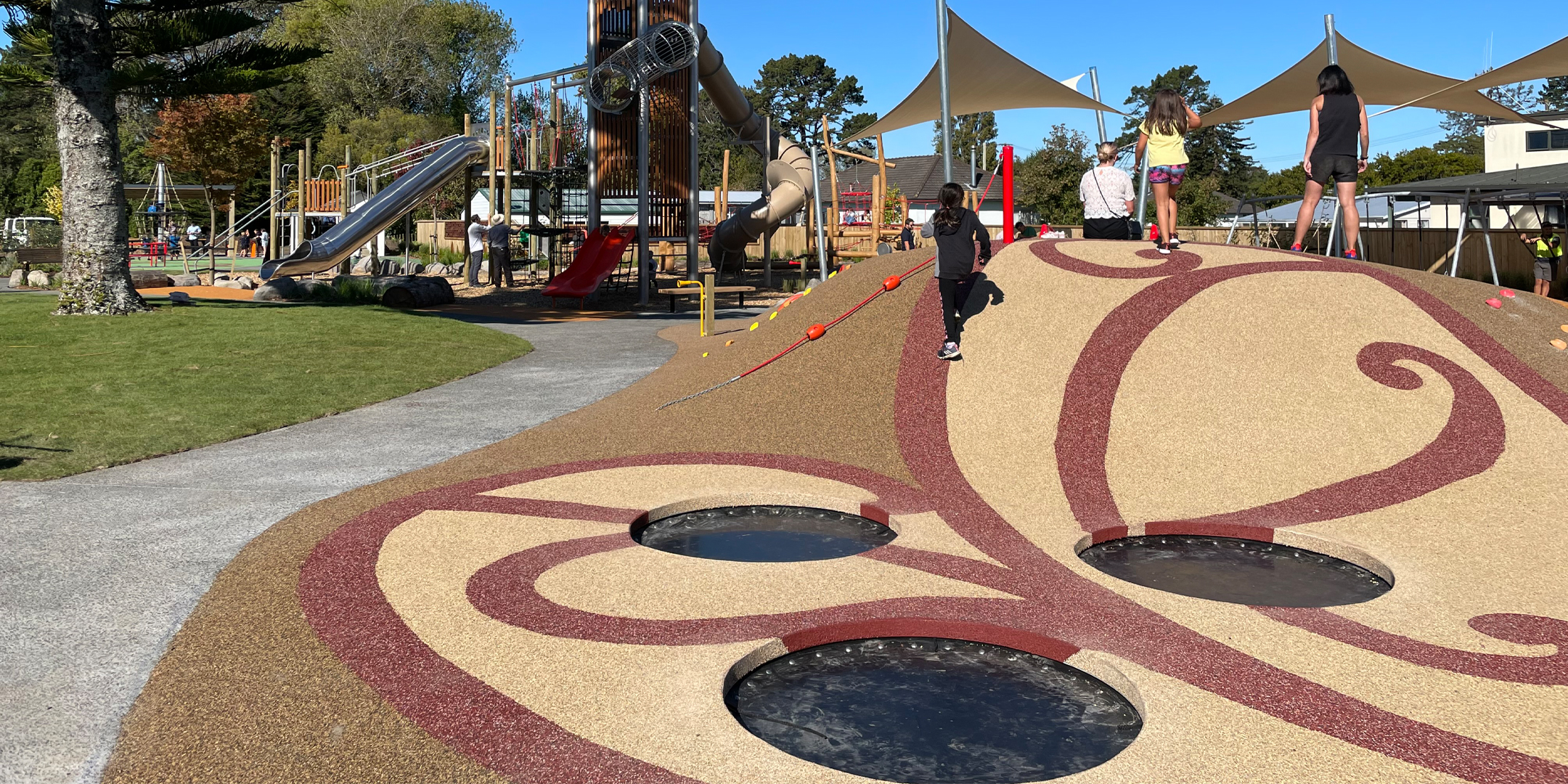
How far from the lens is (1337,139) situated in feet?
35.8

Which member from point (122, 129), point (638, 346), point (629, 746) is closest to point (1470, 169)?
point (638, 346)

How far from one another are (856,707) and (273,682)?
2.48 metres

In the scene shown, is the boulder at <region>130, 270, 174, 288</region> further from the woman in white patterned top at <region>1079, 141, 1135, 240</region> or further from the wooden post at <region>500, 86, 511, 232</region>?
the woman in white patterned top at <region>1079, 141, 1135, 240</region>

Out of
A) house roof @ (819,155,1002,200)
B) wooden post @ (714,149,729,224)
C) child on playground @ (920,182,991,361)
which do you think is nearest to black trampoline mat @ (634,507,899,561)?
child on playground @ (920,182,991,361)

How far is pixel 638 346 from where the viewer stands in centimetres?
1780

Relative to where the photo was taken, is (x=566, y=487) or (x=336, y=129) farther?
(x=336, y=129)

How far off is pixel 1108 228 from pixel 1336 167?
260cm

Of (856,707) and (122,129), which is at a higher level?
(122,129)

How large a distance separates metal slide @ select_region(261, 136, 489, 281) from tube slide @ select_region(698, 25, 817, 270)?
21.8 ft

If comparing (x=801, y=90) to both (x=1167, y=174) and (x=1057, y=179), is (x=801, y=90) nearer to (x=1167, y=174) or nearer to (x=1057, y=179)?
(x=1057, y=179)

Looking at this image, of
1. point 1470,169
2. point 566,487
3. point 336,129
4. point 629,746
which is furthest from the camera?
point 336,129

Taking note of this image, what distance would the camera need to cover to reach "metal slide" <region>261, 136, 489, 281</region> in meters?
24.0

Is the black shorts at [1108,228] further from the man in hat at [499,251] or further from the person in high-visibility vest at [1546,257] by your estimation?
the man in hat at [499,251]

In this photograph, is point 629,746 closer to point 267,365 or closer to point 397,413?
point 397,413
